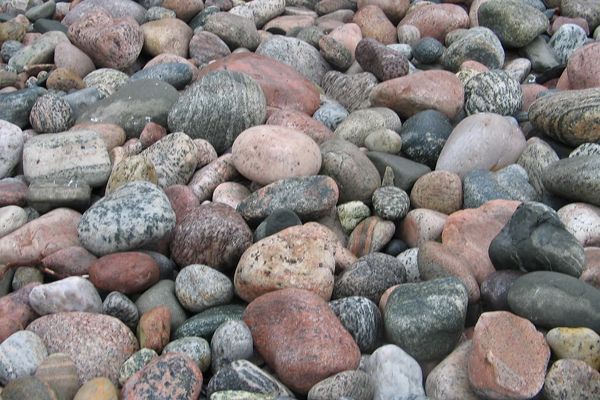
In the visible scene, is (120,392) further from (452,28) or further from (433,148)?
(452,28)

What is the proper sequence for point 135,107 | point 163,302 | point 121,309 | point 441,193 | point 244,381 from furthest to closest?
point 135,107 < point 441,193 < point 163,302 < point 121,309 < point 244,381

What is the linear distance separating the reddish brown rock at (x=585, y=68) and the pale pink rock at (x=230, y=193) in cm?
242

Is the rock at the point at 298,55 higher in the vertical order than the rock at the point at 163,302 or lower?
higher

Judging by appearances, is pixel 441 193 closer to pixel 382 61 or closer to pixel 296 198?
pixel 296 198

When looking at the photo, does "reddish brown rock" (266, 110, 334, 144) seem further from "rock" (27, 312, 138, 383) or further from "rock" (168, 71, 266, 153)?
"rock" (27, 312, 138, 383)

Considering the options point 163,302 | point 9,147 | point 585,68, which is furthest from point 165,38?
point 163,302

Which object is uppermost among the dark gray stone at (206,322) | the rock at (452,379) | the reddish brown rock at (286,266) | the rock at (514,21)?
the rock at (514,21)

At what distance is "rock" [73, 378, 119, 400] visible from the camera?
2996mm

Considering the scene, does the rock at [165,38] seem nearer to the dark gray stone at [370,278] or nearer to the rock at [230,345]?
the dark gray stone at [370,278]

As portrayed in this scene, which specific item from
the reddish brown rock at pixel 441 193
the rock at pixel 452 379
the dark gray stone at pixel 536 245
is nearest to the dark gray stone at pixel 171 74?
the reddish brown rock at pixel 441 193

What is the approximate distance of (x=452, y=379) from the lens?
2998mm

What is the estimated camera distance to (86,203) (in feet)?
14.1

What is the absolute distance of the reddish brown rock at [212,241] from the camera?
380cm

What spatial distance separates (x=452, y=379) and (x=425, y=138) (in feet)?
6.49
